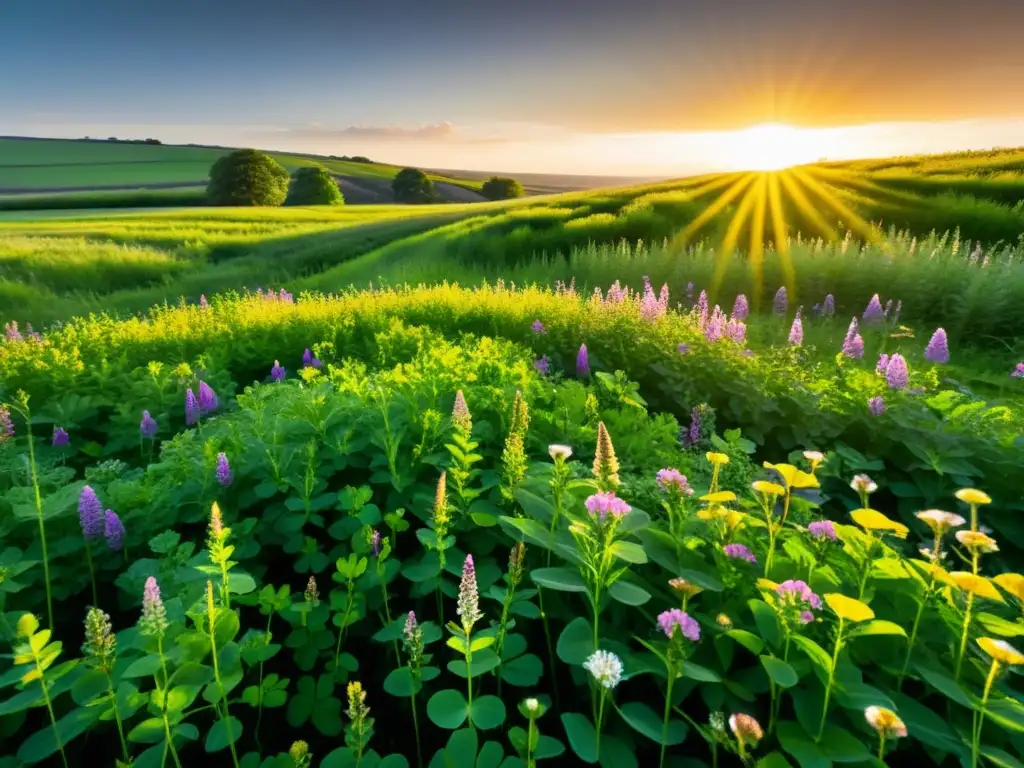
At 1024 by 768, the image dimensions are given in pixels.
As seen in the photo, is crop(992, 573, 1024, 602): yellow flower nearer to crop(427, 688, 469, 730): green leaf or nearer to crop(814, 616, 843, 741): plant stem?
crop(814, 616, 843, 741): plant stem

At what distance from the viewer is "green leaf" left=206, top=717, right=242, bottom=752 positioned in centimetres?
168

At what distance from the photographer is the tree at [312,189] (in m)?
51.5

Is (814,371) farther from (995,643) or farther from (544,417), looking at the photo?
(995,643)

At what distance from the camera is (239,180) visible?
45219mm

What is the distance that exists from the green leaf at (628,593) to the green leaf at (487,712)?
439mm

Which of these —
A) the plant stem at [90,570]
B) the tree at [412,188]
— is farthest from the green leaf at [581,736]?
the tree at [412,188]

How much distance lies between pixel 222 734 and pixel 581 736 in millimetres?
1025

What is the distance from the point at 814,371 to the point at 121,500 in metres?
5.16

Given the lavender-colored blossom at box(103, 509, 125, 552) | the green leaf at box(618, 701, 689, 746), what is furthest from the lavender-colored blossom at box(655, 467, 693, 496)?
the lavender-colored blossom at box(103, 509, 125, 552)

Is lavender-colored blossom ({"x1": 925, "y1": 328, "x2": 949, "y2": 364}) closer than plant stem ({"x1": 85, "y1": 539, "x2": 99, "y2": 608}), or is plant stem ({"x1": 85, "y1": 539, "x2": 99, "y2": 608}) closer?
plant stem ({"x1": 85, "y1": 539, "x2": 99, "y2": 608})

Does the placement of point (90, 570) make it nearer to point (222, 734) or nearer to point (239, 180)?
point (222, 734)

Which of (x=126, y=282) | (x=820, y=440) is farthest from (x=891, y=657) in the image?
(x=126, y=282)

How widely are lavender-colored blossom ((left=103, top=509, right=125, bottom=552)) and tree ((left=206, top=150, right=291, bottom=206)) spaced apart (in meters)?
48.7

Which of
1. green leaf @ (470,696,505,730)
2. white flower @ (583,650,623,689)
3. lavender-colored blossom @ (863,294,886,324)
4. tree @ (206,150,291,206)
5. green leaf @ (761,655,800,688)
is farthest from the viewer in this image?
tree @ (206,150,291,206)
